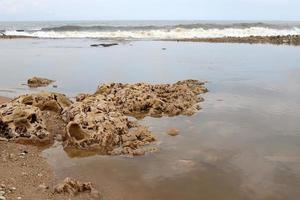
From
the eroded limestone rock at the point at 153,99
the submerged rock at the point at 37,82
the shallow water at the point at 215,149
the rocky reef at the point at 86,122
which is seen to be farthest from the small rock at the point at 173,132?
the submerged rock at the point at 37,82

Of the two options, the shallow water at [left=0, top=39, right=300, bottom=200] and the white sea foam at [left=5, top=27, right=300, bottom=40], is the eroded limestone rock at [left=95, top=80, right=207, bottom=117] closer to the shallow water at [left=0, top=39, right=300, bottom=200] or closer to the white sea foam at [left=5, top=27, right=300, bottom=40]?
the shallow water at [left=0, top=39, right=300, bottom=200]

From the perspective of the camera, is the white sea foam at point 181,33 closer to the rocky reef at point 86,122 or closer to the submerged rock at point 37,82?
the submerged rock at point 37,82

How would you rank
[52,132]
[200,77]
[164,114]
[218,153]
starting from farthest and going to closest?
[200,77] < [164,114] < [52,132] < [218,153]

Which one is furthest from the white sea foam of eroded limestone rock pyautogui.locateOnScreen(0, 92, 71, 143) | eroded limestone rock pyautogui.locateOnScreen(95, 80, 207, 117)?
eroded limestone rock pyautogui.locateOnScreen(0, 92, 71, 143)

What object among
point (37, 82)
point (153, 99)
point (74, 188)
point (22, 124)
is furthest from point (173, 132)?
point (37, 82)

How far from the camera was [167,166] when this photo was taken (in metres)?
7.73

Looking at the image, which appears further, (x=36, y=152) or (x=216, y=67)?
(x=216, y=67)

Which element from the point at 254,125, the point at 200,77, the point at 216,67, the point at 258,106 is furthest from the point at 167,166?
the point at 216,67

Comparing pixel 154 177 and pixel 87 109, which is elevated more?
pixel 87 109

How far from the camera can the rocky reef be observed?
898 centimetres

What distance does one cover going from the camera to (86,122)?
9414 millimetres

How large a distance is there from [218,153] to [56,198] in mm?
3446

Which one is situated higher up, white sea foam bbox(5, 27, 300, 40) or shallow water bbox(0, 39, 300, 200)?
white sea foam bbox(5, 27, 300, 40)

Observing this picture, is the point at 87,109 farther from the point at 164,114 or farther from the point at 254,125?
the point at 254,125
